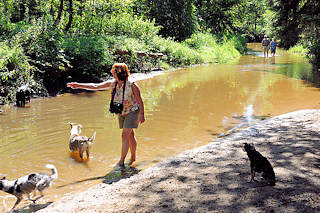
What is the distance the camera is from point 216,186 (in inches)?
187

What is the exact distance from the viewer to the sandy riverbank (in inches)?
163

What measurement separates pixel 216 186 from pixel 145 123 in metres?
4.94

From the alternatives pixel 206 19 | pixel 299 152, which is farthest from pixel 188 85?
pixel 206 19

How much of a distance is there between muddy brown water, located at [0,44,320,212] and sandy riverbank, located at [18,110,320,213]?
68 centimetres

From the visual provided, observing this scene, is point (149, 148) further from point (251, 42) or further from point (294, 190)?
point (251, 42)

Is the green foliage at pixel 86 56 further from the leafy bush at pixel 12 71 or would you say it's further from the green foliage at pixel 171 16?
the green foliage at pixel 171 16

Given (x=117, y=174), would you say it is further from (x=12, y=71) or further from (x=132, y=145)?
(x=12, y=71)

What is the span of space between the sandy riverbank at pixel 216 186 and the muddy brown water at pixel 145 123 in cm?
68

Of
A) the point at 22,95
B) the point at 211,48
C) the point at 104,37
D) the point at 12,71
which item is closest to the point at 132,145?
the point at 22,95

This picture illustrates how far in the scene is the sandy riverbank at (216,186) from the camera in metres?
4.14

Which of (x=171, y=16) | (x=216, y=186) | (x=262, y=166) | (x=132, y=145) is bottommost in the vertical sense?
(x=216, y=186)

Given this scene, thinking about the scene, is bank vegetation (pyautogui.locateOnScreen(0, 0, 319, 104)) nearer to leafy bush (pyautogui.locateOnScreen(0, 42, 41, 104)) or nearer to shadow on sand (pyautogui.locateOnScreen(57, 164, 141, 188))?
leafy bush (pyautogui.locateOnScreen(0, 42, 41, 104))

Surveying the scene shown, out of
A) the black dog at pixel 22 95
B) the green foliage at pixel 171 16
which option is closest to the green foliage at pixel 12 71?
the black dog at pixel 22 95

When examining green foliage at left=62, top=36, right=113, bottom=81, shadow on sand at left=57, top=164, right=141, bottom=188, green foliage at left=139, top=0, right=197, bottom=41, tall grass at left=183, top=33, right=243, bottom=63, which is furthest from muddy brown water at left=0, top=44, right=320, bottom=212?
green foliage at left=139, top=0, right=197, bottom=41
